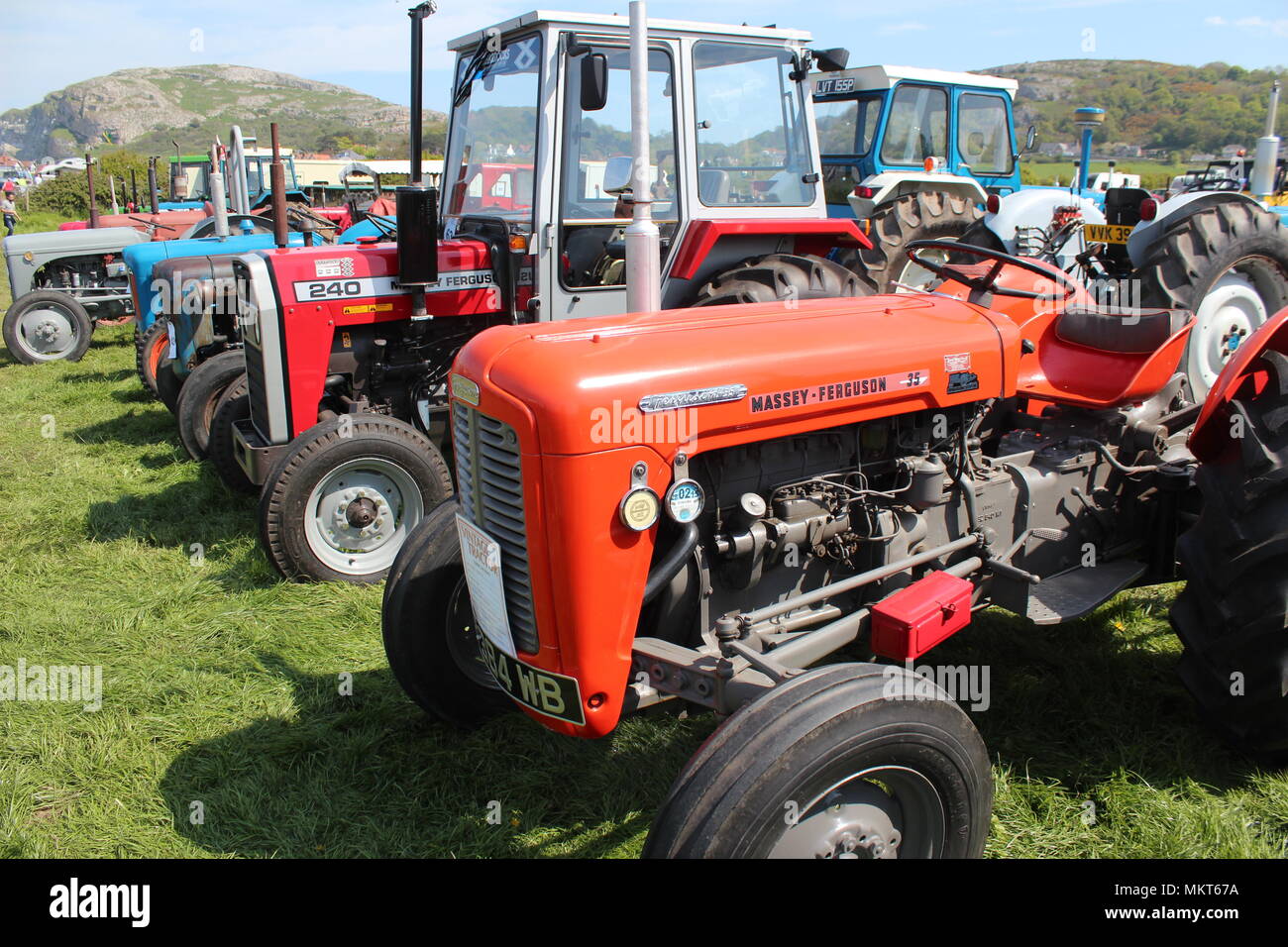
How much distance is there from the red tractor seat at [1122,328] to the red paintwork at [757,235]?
1.97m

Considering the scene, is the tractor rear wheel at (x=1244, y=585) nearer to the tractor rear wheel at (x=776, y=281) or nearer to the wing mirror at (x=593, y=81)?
the tractor rear wheel at (x=776, y=281)

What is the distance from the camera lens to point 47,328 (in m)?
10.1

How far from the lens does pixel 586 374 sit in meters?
2.21

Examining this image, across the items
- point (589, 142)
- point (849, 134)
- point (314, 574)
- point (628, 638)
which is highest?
point (849, 134)

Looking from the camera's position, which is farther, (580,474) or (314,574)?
(314,574)

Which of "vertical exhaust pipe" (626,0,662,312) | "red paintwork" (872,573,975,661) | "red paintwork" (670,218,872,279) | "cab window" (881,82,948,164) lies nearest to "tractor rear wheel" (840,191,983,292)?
"cab window" (881,82,948,164)

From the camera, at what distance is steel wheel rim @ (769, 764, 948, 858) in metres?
2.11

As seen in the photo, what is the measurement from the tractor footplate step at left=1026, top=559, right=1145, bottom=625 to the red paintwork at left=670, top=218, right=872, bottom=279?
2439 millimetres

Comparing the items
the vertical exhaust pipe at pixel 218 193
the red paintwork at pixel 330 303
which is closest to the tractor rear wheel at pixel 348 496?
the red paintwork at pixel 330 303

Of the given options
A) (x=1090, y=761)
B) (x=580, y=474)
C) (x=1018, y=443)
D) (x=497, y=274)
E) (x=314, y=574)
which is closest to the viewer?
(x=580, y=474)

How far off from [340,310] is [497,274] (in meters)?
0.82

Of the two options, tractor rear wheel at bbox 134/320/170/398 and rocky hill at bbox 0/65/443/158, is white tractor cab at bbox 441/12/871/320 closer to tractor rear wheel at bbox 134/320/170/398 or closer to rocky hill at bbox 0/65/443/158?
tractor rear wheel at bbox 134/320/170/398
